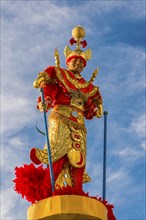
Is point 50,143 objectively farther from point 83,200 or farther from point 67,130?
point 83,200

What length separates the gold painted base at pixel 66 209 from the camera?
6.82 meters

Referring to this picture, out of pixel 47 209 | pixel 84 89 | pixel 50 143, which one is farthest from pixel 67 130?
pixel 47 209

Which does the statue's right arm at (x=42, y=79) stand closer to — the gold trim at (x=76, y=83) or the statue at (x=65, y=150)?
the statue at (x=65, y=150)

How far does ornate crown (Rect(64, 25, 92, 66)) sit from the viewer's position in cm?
862

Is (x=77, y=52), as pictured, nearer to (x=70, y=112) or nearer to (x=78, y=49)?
(x=78, y=49)

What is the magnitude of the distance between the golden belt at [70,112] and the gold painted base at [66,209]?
151cm

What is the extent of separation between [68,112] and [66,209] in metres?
1.77

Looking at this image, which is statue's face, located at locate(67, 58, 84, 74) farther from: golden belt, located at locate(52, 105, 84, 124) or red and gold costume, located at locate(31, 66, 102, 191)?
golden belt, located at locate(52, 105, 84, 124)

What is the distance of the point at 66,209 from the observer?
268 inches

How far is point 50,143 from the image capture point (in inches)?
306

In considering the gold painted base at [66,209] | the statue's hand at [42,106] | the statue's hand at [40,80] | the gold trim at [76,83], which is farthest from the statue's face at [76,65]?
the gold painted base at [66,209]

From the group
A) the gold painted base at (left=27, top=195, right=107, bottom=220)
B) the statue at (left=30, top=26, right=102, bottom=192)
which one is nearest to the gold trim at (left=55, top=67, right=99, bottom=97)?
the statue at (left=30, top=26, right=102, bottom=192)

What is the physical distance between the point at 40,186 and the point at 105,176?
3.48 ft

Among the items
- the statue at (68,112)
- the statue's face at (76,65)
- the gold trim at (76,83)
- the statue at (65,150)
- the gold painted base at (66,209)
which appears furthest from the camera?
the statue's face at (76,65)
